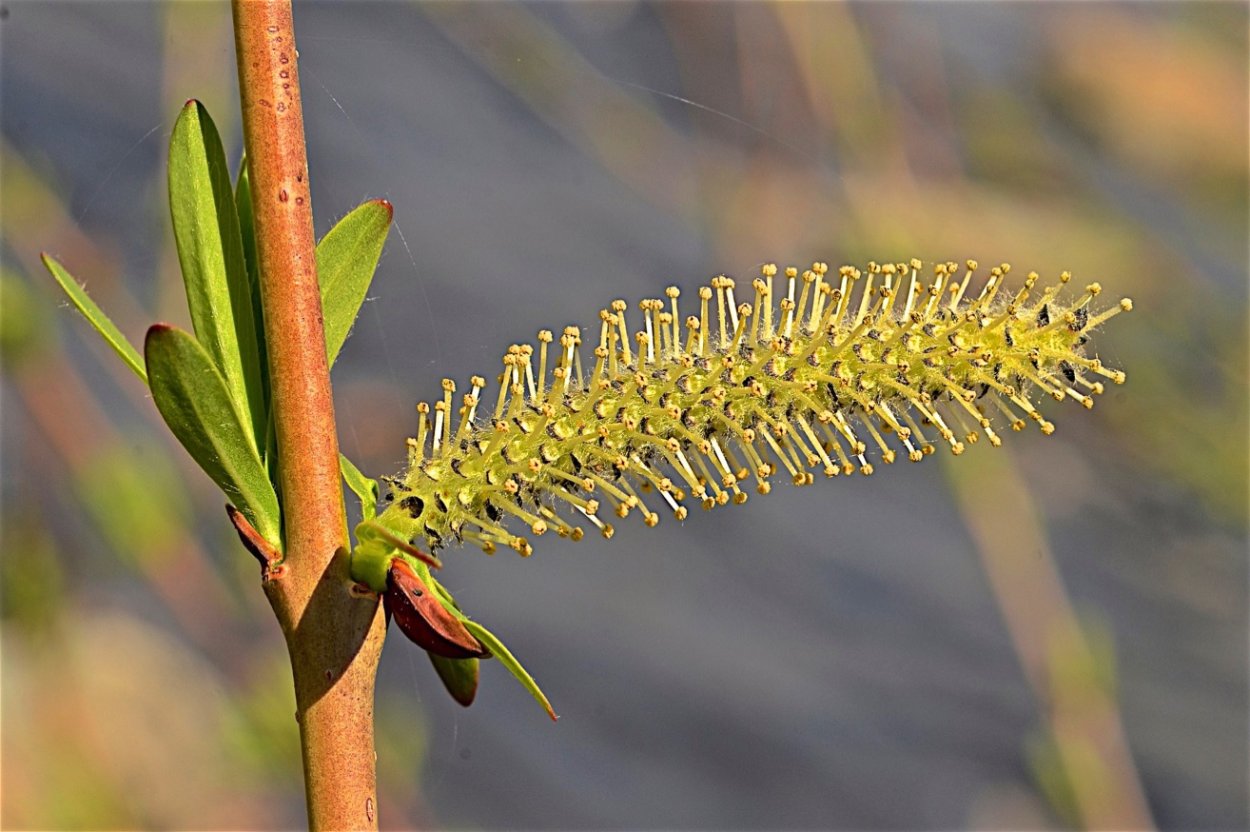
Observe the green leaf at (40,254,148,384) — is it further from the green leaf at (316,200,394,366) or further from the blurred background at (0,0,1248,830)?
the blurred background at (0,0,1248,830)

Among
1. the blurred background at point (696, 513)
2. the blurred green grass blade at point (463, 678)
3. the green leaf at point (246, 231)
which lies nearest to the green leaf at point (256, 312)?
the green leaf at point (246, 231)

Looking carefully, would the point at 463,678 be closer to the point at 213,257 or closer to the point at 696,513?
the point at 213,257

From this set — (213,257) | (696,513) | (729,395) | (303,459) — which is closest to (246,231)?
(213,257)

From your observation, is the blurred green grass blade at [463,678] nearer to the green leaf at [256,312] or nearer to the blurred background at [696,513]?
the green leaf at [256,312]

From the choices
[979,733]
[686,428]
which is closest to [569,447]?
[686,428]

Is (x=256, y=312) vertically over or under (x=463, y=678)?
over

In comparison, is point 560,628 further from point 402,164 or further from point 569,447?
point 569,447
